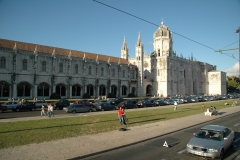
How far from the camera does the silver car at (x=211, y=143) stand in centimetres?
905

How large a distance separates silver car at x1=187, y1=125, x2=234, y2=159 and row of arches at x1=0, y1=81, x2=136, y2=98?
41074 mm

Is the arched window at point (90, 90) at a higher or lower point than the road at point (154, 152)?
higher

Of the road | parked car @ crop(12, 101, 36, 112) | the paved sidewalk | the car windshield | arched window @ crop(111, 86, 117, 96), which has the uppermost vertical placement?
arched window @ crop(111, 86, 117, 96)

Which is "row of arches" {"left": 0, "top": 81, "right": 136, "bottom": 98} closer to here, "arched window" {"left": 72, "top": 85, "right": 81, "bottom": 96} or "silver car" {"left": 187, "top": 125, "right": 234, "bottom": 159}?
"arched window" {"left": 72, "top": 85, "right": 81, "bottom": 96}

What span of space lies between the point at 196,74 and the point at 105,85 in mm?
54564

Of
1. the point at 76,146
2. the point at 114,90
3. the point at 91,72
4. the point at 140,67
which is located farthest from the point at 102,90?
the point at 76,146

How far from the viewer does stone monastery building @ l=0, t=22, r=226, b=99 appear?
140 feet

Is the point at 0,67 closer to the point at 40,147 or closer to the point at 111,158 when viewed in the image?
the point at 40,147

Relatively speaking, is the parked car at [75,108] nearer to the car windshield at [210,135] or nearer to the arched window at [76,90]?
the car windshield at [210,135]

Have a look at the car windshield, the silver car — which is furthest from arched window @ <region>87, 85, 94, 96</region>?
the silver car

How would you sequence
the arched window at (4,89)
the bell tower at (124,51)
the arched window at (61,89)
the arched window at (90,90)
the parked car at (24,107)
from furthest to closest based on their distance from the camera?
the bell tower at (124,51) → the arched window at (90,90) → the arched window at (61,89) → the arched window at (4,89) → the parked car at (24,107)

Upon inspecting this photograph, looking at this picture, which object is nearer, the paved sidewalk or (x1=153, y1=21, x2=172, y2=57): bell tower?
the paved sidewalk

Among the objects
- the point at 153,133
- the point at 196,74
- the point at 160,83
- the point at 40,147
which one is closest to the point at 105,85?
the point at 160,83

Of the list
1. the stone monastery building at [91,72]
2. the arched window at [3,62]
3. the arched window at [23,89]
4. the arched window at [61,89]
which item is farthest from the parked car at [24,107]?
the arched window at [61,89]
